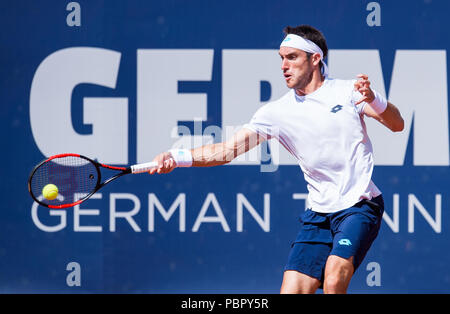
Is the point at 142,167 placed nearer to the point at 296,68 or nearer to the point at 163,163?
the point at 163,163

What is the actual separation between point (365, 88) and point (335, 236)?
766mm

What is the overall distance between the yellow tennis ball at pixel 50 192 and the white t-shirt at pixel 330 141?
1.32 metres

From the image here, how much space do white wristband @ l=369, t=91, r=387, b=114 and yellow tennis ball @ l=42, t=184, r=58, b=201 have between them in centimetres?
186

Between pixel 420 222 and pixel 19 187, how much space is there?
116 inches

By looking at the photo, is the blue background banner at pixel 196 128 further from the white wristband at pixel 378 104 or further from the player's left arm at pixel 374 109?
the white wristband at pixel 378 104

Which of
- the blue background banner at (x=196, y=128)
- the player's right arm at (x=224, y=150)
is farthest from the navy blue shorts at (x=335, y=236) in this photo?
the blue background banner at (x=196, y=128)

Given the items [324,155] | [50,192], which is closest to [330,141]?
[324,155]

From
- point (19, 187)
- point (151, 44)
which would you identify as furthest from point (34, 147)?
point (151, 44)

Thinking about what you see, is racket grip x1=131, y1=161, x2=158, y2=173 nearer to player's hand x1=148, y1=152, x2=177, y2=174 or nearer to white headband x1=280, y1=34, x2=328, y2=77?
player's hand x1=148, y1=152, x2=177, y2=174

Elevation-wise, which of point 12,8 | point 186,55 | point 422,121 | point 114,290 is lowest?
point 114,290

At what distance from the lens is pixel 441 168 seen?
17.4ft

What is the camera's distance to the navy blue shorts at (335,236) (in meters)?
3.64

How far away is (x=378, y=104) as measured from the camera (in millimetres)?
3715

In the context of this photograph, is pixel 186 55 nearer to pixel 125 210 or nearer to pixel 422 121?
pixel 125 210
